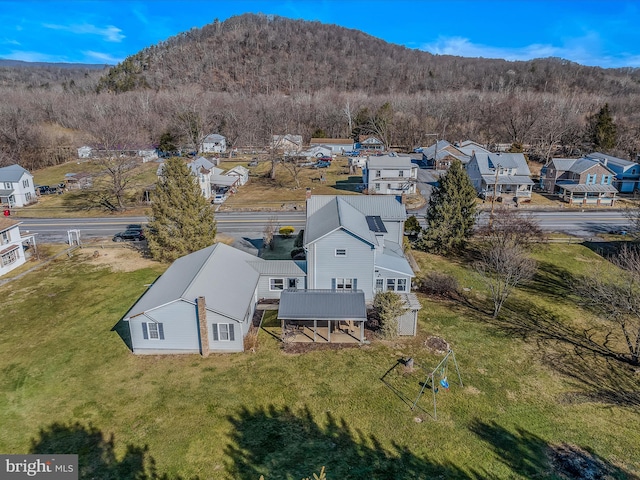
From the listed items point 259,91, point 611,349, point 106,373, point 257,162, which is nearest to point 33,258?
point 106,373

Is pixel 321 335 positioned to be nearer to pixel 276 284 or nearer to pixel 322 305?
pixel 322 305

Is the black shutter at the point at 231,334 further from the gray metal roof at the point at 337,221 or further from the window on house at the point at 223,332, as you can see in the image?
the gray metal roof at the point at 337,221

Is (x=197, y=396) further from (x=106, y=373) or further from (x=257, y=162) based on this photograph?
(x=257, y=162)

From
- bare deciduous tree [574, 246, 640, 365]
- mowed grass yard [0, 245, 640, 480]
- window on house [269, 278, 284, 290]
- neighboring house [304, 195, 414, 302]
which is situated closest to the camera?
mowed grass yard [0, 245, 640, 480]

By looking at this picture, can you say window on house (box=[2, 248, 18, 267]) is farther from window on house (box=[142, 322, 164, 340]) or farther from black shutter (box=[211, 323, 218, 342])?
black shutter (box=[211, 323, 218, 342])

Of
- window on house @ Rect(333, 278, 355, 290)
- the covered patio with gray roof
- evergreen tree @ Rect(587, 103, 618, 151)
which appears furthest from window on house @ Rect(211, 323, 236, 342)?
evergreen tree @ Rect(587, 103, 618, 151)

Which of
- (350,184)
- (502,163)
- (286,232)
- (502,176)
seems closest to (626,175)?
(502,163)
